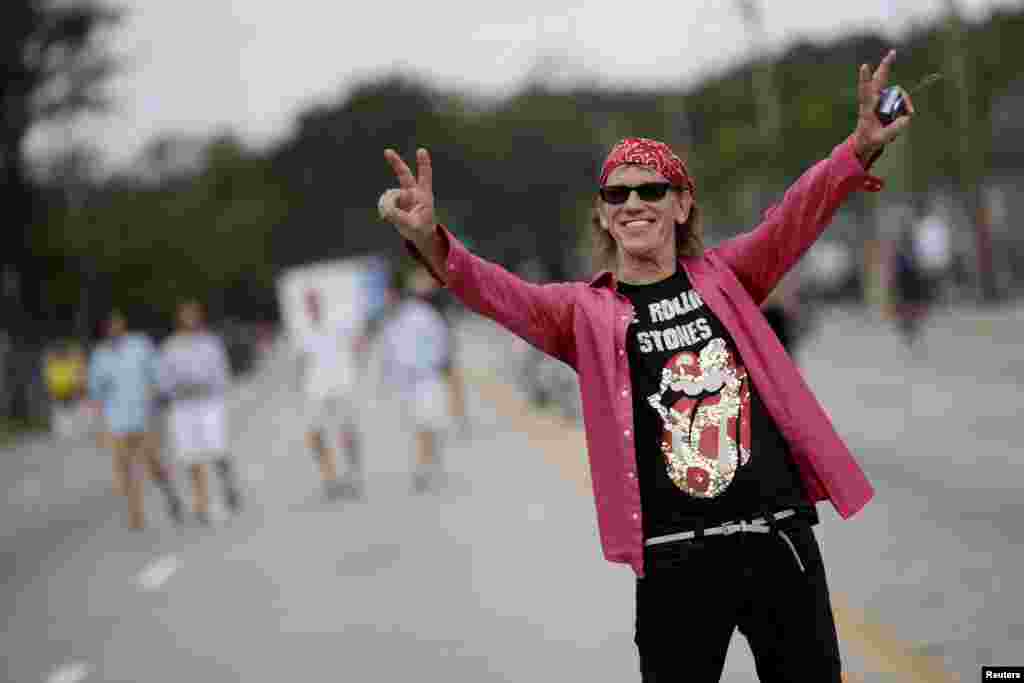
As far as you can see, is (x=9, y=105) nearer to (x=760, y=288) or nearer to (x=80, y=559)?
(x=80, y=559)

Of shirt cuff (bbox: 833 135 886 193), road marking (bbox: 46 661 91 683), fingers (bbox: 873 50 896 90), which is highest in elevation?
fingers (bbox: 873 50 896 90)

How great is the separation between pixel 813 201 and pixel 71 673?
593 centimetres

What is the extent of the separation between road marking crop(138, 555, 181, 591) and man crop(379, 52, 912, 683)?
8.19 meters

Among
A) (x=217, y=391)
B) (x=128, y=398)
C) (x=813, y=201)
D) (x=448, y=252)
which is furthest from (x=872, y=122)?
(x=128, y=398)

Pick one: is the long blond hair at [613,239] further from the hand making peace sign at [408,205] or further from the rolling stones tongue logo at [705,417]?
the hand making peace sign at [408,205]

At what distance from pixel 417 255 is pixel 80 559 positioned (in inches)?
431

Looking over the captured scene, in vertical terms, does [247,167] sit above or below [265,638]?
above

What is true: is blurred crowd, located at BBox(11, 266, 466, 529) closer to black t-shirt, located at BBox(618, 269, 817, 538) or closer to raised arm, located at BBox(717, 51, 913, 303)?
raised arm, located at BBox(717, 51, 913, 303)

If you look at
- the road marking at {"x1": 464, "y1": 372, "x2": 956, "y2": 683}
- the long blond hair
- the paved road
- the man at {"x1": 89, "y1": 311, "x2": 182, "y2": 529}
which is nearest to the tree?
the road marking at {"x1": 464, "y1": 372, "x2": 956, "y2": 683}

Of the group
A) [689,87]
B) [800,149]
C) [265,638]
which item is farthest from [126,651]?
[689,87]

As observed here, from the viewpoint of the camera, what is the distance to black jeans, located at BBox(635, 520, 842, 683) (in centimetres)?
380

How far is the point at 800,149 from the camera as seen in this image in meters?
33.2

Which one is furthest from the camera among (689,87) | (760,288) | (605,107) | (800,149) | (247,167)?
(247,167)

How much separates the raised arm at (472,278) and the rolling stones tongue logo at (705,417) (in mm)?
345
